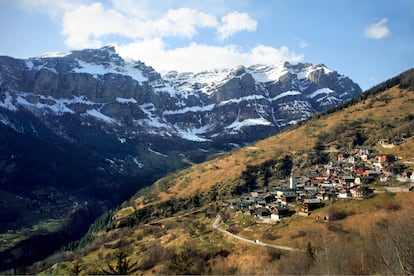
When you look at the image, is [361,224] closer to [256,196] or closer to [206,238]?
[206,238]

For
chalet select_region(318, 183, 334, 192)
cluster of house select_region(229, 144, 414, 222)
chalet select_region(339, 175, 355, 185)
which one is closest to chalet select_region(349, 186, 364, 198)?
cluster of house select_region(229, 144, 414, 222)

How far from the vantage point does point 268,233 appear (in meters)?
90.8

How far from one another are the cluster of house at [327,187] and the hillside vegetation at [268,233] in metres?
4.69

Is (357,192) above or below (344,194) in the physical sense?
above

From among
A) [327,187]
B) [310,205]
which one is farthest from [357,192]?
[310,205]

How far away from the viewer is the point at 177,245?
10056 centimetres

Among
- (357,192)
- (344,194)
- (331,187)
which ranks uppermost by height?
(331,187)

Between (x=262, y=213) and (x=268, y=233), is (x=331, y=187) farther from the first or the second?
(x=268, y=233)

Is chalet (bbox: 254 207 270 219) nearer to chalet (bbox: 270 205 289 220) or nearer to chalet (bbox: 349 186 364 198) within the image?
chalet (bbox: 270 205 289 220)

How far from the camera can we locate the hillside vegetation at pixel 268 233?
43.3m

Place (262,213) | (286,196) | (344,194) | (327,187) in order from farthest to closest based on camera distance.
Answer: (286,196), (327,187), (262,213), (344,194)

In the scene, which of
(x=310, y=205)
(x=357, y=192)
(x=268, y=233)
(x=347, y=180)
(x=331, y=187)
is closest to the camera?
(x=268, y=233)

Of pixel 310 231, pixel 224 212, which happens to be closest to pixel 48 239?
pixel 224 212

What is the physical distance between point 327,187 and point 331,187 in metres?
1.17
